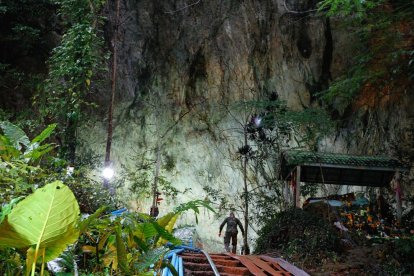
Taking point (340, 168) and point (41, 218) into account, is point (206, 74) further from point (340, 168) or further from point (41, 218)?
point (41, 218)

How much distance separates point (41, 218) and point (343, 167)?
10930 mm

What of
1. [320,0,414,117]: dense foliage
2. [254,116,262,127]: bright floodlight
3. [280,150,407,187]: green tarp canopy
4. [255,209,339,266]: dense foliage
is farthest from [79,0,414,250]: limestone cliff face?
[255,209,339,266]: dense foliage

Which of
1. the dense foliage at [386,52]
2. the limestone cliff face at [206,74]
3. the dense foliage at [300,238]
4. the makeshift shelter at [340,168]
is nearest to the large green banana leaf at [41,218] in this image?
the dense foliage at [300,238]

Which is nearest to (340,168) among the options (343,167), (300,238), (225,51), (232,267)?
(343,167)

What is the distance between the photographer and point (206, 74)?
19812mm

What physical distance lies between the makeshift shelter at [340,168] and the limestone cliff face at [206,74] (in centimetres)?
558

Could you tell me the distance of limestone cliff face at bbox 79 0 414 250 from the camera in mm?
18438

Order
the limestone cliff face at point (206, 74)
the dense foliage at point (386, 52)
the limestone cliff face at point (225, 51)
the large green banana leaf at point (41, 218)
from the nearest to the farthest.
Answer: the large green banana leaf at point (41, 218), the dense foliage at point (386, 52), the limestone cliff face at point (225, 51), the limestone cliff face at point (206, 74)

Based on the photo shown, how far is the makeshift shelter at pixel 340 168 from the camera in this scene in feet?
36.8

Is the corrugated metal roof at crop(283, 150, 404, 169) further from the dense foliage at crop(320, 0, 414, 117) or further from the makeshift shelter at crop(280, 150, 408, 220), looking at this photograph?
the dense foliage at crop(320, 0, 414, 117)

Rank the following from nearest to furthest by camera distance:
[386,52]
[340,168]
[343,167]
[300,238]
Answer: [300,238] → [386,52] → [343,167] → [340,168]

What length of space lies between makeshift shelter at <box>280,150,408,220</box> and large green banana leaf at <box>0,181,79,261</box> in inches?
391

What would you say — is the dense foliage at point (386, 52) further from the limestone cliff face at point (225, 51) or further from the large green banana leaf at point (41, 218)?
the large green banana leaf at point (41, 218)

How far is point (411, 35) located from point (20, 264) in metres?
11.3
